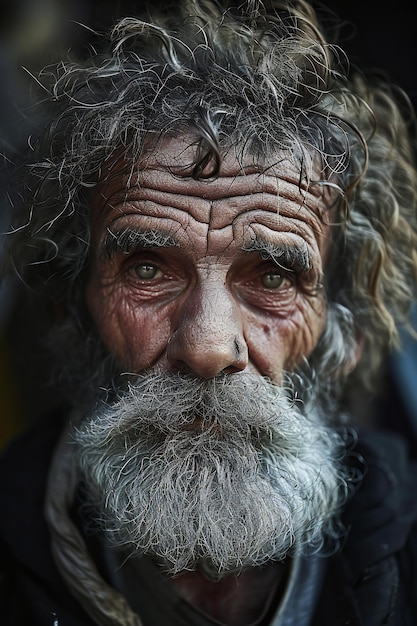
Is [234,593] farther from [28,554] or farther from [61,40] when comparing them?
[61,40]

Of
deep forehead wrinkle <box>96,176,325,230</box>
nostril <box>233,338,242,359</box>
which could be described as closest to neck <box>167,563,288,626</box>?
nostril <box>233,338,242,359</box>

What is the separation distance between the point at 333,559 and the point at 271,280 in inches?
32.6

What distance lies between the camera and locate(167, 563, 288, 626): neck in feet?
6.50

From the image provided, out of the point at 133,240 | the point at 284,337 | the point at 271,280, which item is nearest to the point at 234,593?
the point at 284,337

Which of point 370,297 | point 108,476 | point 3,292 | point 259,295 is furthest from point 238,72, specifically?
point 3,292

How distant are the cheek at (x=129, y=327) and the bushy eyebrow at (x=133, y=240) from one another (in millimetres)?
136

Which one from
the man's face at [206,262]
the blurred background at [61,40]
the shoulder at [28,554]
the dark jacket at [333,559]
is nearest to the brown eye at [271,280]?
the man's face at [206,262]

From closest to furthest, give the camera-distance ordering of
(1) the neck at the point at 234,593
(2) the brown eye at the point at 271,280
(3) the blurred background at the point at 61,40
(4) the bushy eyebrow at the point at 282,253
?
(4) the bushy eyebrow at the point at 282,253 < (2) the brown eye at the point at 271,280 < (1) the neck at the point at 234,593 < (3) the blurred background at the point at 61,40

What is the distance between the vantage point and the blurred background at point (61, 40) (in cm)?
274

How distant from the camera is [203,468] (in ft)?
5.59

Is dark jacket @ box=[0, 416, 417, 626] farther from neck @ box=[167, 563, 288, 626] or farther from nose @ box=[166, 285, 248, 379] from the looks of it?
nose @ box=[166, 285, 248, 379]

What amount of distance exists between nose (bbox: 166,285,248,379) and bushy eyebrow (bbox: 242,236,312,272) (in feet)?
0.41

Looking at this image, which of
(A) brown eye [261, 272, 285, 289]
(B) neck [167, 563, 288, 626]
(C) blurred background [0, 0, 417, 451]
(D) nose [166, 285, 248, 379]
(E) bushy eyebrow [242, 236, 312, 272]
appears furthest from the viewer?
(C) blurred background [0, 0, 417, 451]

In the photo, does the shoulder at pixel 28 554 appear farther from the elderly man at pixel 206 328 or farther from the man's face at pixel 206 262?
the man's face at pixel 206 262
